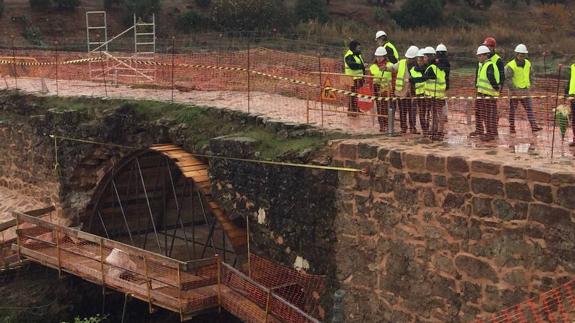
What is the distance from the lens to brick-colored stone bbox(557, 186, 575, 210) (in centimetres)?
752

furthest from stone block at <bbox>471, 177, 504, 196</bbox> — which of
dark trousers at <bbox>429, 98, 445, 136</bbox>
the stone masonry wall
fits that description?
dark trousers at <bbox>429, 98, 445, 136</bbox>

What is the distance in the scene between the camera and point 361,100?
11.5 meters

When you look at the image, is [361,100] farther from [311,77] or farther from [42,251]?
[42,251]

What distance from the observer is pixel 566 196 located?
7.57 m

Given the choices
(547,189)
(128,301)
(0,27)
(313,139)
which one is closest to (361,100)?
(313,139)

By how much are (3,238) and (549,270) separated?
11.8 meters

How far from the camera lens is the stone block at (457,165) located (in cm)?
841

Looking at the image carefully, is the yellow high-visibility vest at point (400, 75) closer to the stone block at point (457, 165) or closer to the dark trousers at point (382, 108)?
the dark trousers at point (382, 108)

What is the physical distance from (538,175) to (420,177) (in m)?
→ 1.53

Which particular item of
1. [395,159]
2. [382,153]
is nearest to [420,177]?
[395,159]

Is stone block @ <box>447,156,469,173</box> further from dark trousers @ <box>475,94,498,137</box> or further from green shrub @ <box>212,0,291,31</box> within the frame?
green shrub @ <box>212,0,291,31</box>

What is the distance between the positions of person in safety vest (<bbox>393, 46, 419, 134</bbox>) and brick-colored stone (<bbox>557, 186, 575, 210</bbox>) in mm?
3010

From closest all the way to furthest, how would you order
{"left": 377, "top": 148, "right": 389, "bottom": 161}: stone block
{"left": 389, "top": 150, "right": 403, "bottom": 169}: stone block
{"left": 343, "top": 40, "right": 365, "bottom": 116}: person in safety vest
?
{"left": 389, "top": 150, "right": 403, "bottom": 169}: stone block < {"left": 377, "top": 148, "right": 389, "bottom": 161}: stone block < {"left": 343, "top": 40, "right": 365, "bottom": 116}: person in safety vest

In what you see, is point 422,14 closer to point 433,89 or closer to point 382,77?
point 382,77
